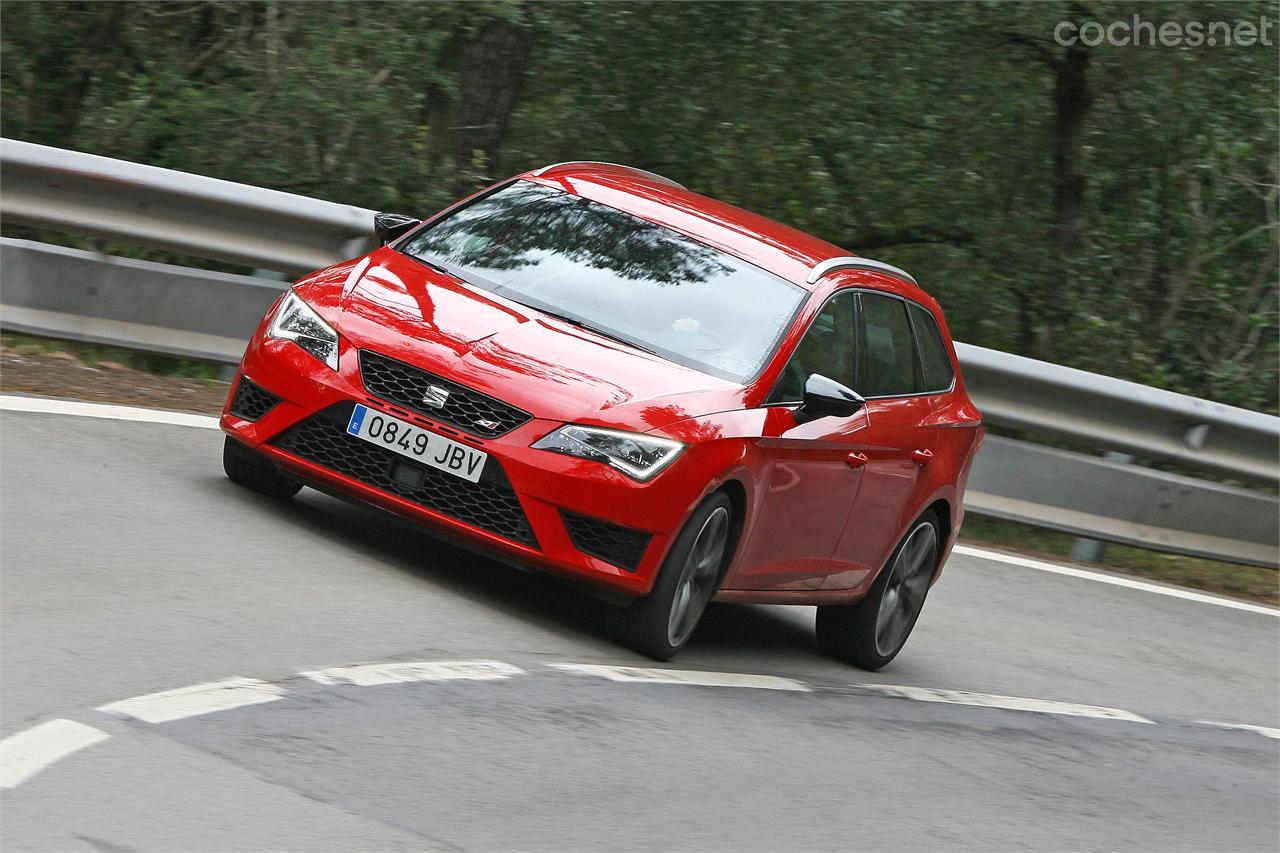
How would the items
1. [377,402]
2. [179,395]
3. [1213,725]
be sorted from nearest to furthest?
[377,402], [1213,725], [179,395]

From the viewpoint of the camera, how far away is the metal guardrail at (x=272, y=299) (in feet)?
32.1

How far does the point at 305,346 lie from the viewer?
7.09 metres

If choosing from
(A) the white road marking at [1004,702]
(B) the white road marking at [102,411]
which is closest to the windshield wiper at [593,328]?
(A) the white road marking at [1004,702]

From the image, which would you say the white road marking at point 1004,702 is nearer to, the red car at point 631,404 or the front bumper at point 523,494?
the red car at point 631,404

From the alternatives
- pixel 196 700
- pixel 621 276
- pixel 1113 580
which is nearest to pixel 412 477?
pixel 621 276

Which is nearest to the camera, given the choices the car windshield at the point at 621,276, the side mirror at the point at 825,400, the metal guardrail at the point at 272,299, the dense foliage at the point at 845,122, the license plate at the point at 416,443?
the license plate at the point at 416,443

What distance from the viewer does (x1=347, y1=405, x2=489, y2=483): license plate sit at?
21.9 ft

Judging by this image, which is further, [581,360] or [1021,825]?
[581,360]

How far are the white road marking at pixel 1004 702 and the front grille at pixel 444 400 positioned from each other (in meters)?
2.03

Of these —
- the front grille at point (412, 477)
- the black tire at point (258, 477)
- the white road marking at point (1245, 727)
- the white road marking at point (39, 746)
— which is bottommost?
the white road marking at point (1245, 727)

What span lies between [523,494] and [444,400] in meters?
0.44

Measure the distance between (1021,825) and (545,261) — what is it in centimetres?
297

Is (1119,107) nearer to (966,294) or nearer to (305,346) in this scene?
(966,294)

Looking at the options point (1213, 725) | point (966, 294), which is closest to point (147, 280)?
point (1213, 725)
